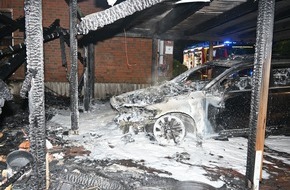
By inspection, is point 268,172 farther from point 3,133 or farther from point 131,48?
point 131,48

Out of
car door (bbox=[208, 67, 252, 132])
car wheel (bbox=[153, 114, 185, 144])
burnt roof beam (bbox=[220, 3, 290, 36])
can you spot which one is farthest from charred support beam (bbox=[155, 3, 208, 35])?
car wheel (bbox=[153, 114, 185, 144])

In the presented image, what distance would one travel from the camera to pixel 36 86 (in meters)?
3.02

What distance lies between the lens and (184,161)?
15.8 ft

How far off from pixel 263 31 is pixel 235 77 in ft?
8.14

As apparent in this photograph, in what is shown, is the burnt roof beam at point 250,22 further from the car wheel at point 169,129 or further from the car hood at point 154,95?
the car wheel at point 169,129

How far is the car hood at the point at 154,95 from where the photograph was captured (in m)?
5.77

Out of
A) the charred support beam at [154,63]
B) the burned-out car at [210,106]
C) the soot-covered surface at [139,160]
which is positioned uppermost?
the charred support beam at [154,63]

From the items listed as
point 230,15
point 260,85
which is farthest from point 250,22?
point 260,85

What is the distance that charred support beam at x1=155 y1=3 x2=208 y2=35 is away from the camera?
599 centimetres

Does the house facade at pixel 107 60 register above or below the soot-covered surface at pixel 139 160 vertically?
above

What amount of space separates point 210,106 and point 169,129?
1.06m

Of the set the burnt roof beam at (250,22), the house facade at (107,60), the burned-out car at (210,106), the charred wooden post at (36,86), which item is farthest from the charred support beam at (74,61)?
the burnt roof beam at (250,22)

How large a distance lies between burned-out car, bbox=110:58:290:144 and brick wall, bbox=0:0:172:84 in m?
5.45

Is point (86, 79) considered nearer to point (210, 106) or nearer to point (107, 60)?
point (107, 60)
